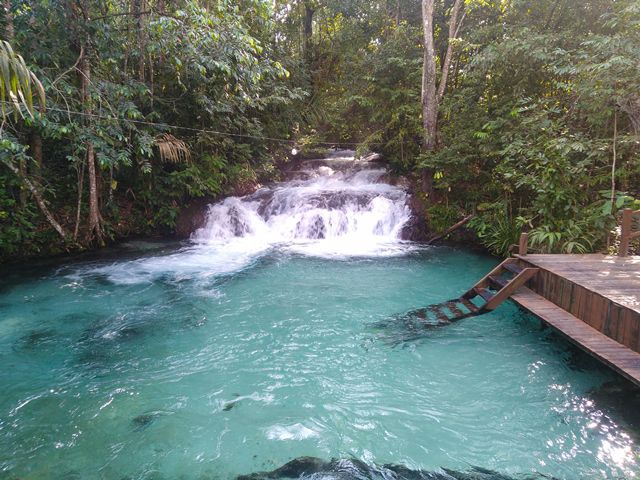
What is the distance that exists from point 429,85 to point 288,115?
5294mm

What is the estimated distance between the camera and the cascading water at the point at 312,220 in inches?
413

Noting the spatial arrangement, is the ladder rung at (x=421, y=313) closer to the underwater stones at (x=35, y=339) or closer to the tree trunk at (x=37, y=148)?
the underwater stones at (x=35, y=339)

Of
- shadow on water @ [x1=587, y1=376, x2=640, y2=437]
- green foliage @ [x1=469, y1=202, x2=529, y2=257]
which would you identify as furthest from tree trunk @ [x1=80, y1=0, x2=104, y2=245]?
green foliage @ [x1=469, y1=202, x2=529, y2=257]

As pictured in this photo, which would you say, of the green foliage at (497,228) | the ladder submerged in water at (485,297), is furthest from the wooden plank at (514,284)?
the green foliage at (497,228)

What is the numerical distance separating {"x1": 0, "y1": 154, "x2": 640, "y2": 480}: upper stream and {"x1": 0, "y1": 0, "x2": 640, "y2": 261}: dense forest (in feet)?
6.51

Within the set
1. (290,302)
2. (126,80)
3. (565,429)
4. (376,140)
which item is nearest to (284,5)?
(376,140)

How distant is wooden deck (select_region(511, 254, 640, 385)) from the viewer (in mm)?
3576

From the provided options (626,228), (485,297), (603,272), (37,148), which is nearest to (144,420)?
(485,297)

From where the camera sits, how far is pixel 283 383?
164 inches

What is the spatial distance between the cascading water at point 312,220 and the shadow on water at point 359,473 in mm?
6862

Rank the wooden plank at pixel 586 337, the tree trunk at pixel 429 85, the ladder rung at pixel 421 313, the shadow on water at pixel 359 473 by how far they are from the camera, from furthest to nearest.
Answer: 1. the tree trunk at pixel 429 85
2. the ladder rung at pixel 421 313
3. the wooden plank at pixel 586 337
4. the shadow on water at pixel 359 473

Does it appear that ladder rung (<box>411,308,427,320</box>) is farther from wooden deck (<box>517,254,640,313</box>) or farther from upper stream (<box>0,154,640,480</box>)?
wooden deck (<box>517,254,640,313</box>)

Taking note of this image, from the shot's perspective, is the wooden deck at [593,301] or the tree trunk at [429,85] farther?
the tree trunk at [429,85]

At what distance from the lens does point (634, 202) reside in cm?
629
